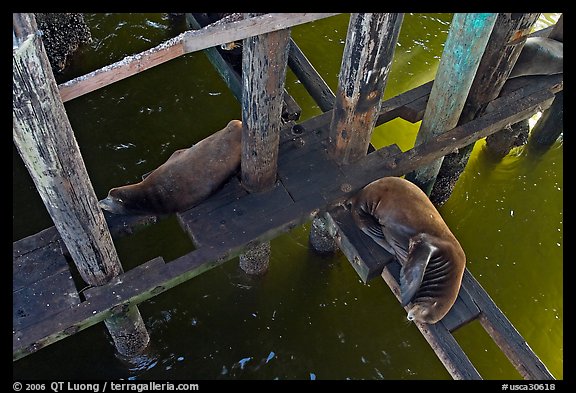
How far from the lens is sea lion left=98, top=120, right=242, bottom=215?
420cm

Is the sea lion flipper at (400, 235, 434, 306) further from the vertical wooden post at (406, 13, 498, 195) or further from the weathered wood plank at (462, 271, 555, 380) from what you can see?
the vertical wooden post at (406, 13, 498, 195)

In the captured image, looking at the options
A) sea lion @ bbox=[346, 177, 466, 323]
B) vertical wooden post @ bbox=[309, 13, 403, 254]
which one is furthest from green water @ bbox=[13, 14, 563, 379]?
vertical wooden post @ bbox=[309, 13, 403, 254]

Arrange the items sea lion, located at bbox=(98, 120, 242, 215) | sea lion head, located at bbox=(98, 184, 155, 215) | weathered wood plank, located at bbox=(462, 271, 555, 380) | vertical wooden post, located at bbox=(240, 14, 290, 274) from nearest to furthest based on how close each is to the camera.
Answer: vertical wooden post, located at bbox=(240, 14, 290, 274) → weathered wood plank, located at bbox=(462, 271, 555, 380) → sea lion head, located at bbox=(98, 184, 155, 215) → sea lion, located at bbox=(98, 120, 242, 215)

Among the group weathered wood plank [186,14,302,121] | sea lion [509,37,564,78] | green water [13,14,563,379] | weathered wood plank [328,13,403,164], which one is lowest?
green water [13,14,563,379]

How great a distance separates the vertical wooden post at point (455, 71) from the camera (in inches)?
156

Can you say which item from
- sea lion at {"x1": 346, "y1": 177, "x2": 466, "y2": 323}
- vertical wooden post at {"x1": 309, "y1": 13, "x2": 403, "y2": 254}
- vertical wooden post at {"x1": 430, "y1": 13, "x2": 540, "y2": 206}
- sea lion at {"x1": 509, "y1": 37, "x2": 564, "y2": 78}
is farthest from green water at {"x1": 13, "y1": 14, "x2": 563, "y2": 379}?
vertical wooden post at {"x1": 309, "y1": 13, "x2": 403, "y2": 254}

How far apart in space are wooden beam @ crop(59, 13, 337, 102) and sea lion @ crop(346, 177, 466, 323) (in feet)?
5.43

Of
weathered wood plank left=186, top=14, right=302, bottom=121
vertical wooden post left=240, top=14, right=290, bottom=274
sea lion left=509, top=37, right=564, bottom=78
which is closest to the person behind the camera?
vertical wooden post left=240, top=14, right=290, bottom=274

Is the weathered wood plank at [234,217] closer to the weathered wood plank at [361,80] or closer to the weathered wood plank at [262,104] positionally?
the weathered wood plank at [262,104]

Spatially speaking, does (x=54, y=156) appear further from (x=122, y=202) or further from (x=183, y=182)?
(x=183, y=182)

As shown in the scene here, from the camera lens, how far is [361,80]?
377 cm

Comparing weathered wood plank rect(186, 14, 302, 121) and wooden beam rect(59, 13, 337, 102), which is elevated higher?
wooden beam rect(59, 13, 337, 102)

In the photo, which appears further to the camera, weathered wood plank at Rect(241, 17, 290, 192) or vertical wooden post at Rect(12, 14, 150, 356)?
weathered wood plank at Rect(241, 17, 290, 192)
